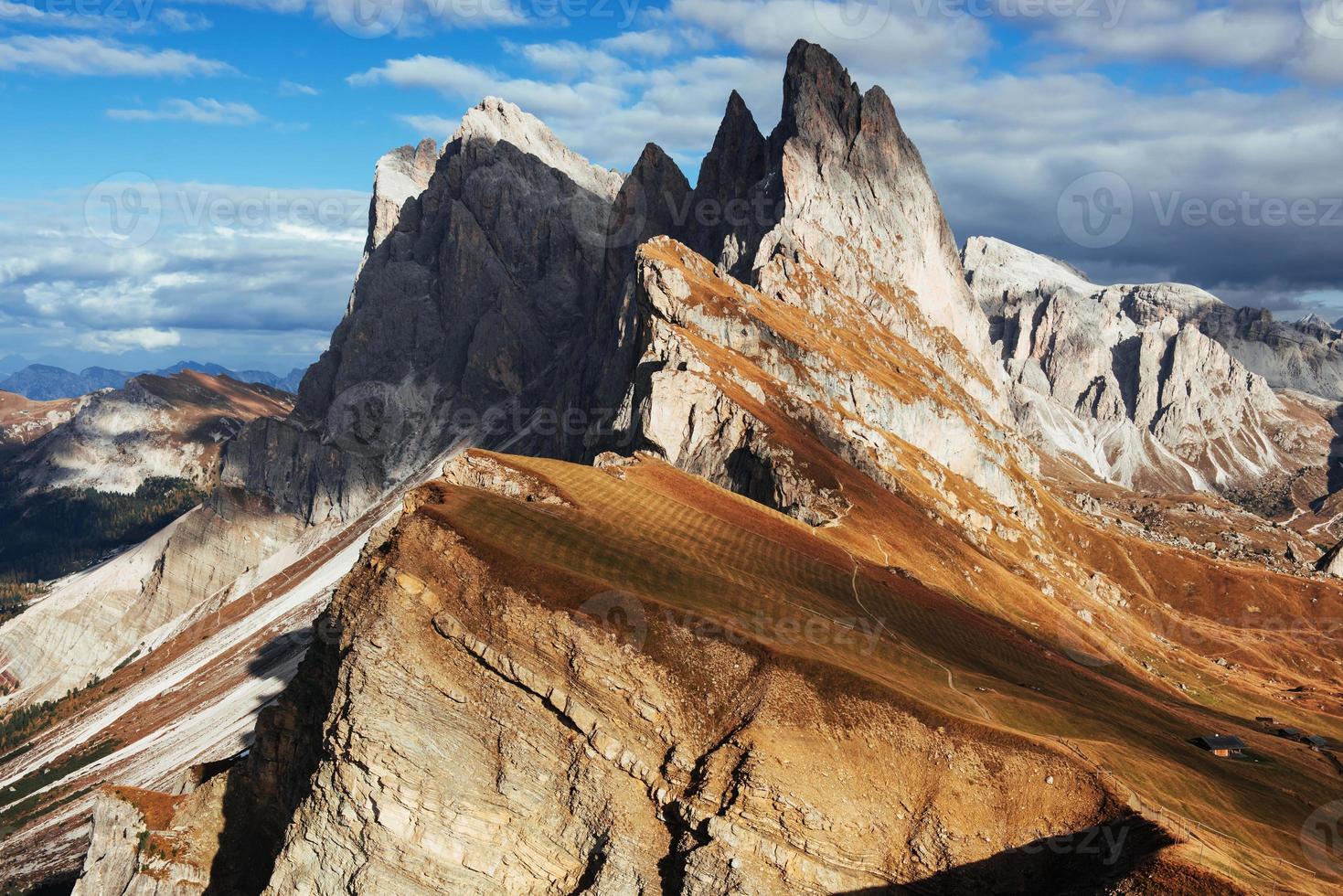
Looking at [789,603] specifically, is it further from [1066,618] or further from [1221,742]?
→ [1066,618]

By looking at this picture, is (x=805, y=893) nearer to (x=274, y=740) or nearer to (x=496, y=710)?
(x=496, y=710)

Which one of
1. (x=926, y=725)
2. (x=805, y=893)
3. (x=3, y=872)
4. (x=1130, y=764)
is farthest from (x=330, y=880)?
(x=3, y=872)

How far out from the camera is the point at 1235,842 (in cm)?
4222

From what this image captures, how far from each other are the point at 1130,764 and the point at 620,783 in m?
27.3
